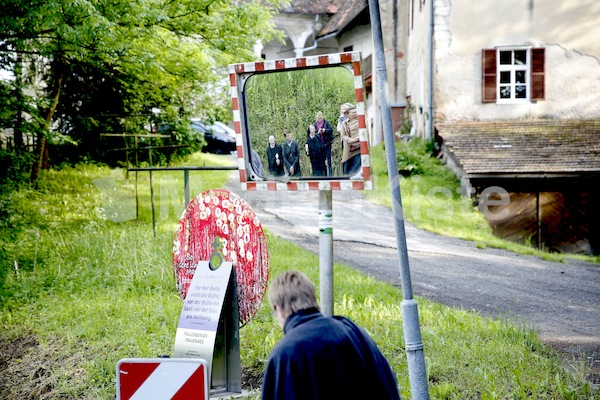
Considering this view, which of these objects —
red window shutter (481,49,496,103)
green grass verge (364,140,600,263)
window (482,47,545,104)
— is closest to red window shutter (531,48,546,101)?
window (482,47,545,104)

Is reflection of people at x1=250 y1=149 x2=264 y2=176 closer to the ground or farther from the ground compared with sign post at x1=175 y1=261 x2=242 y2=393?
farther from the ground

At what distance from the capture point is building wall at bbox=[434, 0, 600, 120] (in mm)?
18359

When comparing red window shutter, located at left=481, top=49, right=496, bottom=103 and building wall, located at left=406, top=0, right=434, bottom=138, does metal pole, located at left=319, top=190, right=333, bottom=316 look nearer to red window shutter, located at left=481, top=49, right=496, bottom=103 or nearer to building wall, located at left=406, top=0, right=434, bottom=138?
red window shutter, located at left=481, top=49, right=496, bottom=103

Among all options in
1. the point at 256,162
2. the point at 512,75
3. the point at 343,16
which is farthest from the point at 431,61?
the point at 256,162

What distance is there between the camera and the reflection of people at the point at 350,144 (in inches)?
179

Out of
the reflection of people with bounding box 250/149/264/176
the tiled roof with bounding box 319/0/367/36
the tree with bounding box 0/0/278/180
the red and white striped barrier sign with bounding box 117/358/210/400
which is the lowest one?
the red and white striped barrier sign with bounding box 117/358/210/400

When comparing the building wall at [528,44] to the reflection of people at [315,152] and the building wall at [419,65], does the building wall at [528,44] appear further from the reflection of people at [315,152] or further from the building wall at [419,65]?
the reflection of people at [315,152]

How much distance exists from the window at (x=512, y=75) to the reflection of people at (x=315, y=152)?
1498 centimetres

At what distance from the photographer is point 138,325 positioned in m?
6.62

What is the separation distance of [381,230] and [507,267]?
341 cm

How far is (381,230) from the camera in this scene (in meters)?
13.8

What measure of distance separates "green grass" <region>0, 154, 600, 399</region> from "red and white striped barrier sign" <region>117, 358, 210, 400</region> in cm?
167

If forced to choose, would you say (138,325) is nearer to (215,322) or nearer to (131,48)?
(215,322)

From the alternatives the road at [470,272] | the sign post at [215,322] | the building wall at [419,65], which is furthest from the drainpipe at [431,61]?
the sign post at [215,322]
